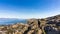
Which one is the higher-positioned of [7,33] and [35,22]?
[35,22]

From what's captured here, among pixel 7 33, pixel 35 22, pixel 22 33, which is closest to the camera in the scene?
pixel 7 33

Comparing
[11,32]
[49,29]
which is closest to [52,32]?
[49,29]

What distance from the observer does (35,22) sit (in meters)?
57.0

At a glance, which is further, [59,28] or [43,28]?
[43,28]

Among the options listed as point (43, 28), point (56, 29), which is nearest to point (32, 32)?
point (43, 28)

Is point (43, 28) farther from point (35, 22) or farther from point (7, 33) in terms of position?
point (7, 33)

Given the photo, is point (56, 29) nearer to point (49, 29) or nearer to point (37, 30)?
point (49, 29)

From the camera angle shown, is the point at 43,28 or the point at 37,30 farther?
the point at 43,28

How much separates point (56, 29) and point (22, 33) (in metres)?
15.3

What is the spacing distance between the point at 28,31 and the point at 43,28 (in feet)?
25.0

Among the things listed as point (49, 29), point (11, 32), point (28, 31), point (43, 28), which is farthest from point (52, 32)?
point (11, 32)

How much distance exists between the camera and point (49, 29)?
48.5m

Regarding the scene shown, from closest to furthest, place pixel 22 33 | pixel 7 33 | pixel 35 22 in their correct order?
pixel 7 33 < pixel 22 33 < pixel 35 22

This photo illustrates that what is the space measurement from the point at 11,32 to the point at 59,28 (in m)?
21.4
